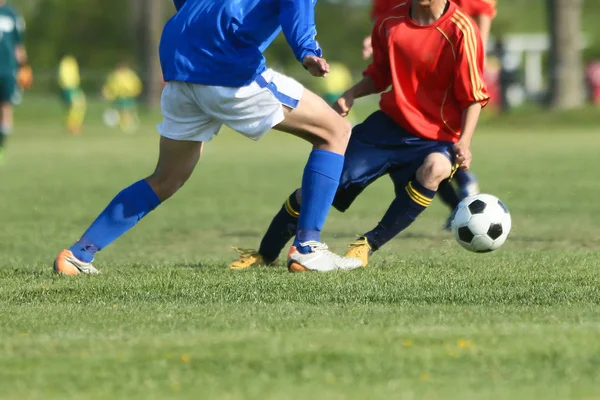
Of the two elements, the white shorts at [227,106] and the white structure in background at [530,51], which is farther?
the white structure in background at [530,51]

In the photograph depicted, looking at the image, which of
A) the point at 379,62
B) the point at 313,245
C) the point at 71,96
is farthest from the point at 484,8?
the point at 71,96

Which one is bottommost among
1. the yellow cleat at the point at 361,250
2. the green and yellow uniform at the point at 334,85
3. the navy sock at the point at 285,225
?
the green and yellow uniform at the point at 334,85

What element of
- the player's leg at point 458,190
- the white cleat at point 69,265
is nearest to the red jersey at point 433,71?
the player's leg at point 458,190

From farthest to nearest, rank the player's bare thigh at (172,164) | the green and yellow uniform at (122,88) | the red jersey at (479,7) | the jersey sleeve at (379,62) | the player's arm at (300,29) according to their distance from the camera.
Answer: the green and yellow uniform at (122,88)
the red jersey at (479,7)
the jersey sleeve at (379,62)
the player's bare thigh at (172,164)
the player's arm at (300,29)

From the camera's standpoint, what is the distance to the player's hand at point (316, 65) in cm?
589

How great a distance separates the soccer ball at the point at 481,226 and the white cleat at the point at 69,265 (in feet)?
6.92

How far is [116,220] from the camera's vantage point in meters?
6.65

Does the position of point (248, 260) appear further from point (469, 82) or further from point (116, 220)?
point (469, 82)

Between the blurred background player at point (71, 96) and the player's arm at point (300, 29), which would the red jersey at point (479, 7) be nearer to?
the player's arm at point (300, 29)

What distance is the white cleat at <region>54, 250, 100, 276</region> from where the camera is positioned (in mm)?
6562

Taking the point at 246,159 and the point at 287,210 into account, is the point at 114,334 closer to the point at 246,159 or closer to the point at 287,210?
the point at 287,210

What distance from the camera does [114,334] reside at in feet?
15.1

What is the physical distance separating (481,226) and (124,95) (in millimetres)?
35188

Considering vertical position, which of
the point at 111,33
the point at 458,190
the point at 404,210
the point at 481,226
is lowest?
the point at 111,33
